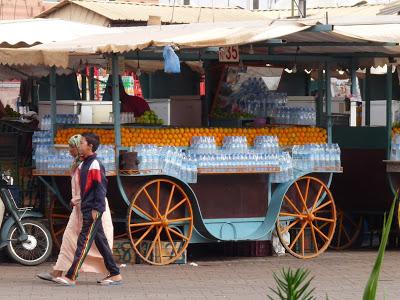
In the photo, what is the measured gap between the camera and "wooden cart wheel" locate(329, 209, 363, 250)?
44.2ft

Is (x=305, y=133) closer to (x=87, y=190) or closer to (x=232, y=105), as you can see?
(x=232, y=105)

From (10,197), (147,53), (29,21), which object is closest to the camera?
(10,197)

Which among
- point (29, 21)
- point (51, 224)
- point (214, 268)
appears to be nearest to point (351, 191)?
point (214, 268)

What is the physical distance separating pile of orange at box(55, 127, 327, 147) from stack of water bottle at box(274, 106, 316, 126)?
1.14ft

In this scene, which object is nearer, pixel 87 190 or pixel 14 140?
pixel 87 190

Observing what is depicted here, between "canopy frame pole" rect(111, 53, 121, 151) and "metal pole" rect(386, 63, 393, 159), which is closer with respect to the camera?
"canopy frame pole" rect(111, 53, 121, 151)

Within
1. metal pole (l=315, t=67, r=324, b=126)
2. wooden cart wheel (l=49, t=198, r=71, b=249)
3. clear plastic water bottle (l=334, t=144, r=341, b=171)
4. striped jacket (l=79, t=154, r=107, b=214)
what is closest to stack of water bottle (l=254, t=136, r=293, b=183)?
clear plastic water bottle (l=334, t=144, r=341, b=171)

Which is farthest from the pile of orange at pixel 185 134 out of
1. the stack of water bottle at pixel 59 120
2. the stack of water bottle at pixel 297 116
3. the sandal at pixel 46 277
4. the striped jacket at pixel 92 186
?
the sandal at pixel 46 277

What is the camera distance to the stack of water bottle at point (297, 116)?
12375mm

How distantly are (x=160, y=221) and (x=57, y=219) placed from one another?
1.40m

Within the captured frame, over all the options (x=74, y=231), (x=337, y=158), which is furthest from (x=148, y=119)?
(x=74, y=231)

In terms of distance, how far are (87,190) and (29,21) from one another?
5.41 m

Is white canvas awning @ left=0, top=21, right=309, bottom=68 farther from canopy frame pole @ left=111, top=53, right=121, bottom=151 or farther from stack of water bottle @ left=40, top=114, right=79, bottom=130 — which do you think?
stack of water bottle @ left=40, top=114, right=79, bottom=130

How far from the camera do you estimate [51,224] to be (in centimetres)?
1159
